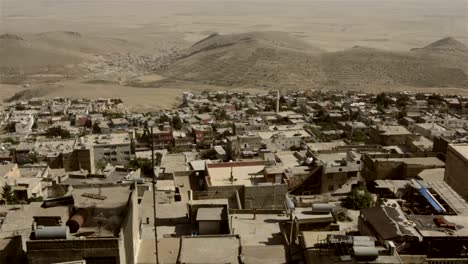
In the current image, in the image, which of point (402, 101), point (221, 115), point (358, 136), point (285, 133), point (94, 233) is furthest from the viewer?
point (402, 101)

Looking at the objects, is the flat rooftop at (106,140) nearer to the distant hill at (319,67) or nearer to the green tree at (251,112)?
the green tree at (251,112)

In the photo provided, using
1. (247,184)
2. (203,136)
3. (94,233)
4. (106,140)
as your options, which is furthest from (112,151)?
(94,233)

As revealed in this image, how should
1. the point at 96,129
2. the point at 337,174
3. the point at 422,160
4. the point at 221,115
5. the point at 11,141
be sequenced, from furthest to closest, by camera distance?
the point at 221,115, the point at 96,129, the point at 11,141, the point at 422,160, the point at 337,174

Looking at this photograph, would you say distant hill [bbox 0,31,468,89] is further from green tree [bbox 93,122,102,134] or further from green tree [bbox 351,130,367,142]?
green tree [bbox 351,130,367,142]

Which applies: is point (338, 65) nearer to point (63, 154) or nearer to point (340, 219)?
point (63, 154)

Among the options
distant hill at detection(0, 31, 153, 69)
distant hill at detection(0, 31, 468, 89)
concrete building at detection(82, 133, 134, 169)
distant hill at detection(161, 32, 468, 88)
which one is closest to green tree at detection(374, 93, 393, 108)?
distant hill at detection(0, 31, 468, 89)

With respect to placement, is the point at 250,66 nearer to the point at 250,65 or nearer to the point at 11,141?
the point at 250,65

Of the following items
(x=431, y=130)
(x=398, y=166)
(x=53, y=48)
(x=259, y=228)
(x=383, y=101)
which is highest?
(x=259, y=228)
